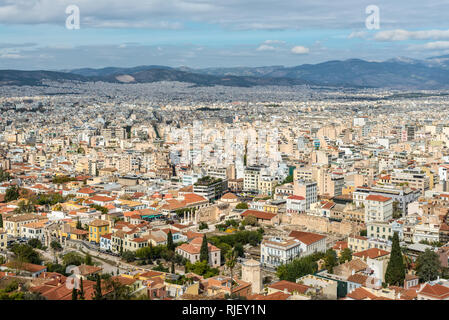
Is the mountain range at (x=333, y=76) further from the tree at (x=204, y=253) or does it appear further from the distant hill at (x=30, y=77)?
the tree at (x=204, y=253)

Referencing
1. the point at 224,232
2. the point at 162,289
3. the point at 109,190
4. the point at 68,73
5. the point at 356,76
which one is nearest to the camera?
the point at 162,289

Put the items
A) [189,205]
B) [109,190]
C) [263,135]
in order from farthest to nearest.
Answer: [263,135], [109,190], [189,205]

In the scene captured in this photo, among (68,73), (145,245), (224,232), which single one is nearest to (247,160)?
(224,232)

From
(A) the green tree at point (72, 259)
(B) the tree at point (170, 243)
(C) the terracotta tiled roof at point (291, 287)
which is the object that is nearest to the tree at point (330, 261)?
(C) the terracotta tiled roof at point (291, 287)

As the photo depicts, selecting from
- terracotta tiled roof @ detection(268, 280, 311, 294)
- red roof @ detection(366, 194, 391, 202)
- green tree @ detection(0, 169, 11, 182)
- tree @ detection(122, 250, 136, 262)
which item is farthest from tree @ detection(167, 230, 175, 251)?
green tree @ detection(0, 169, 11, 182)

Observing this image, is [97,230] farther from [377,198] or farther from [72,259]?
[377,198]

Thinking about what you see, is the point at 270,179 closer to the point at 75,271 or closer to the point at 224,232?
the point at 224,232
